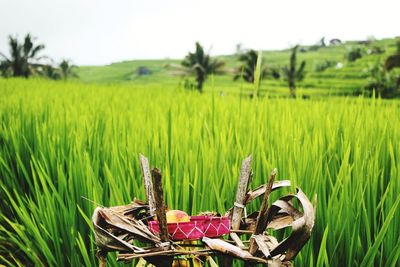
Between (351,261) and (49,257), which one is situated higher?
(351,261)

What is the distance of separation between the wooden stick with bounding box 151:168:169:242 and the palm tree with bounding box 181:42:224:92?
24049 mm

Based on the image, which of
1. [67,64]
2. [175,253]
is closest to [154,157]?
[175,253]

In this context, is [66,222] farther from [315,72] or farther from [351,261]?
[315,72]

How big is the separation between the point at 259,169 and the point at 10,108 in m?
2.61

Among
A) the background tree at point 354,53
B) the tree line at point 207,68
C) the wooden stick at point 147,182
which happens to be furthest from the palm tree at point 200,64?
the wooden stick at point 147,182

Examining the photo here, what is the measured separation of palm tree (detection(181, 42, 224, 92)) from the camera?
81.4 feet

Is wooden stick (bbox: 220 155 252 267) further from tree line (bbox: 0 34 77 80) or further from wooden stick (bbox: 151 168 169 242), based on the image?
tree line (bbox: 0 34 77 80)

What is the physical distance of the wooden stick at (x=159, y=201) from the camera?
51 cm

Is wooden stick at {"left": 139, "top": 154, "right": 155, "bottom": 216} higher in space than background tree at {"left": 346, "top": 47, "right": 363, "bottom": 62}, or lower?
lower

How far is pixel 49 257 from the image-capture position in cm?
132

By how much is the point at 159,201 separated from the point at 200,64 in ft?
80.4

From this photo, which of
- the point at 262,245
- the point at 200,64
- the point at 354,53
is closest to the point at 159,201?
the point at 262,245

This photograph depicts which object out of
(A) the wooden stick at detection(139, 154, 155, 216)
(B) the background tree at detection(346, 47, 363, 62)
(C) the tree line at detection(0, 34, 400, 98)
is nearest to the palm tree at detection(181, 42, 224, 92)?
(C) the tree line at detection(0, 34, 400, 98)

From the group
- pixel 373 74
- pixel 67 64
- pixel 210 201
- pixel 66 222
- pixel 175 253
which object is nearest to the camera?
pixel 175 253
